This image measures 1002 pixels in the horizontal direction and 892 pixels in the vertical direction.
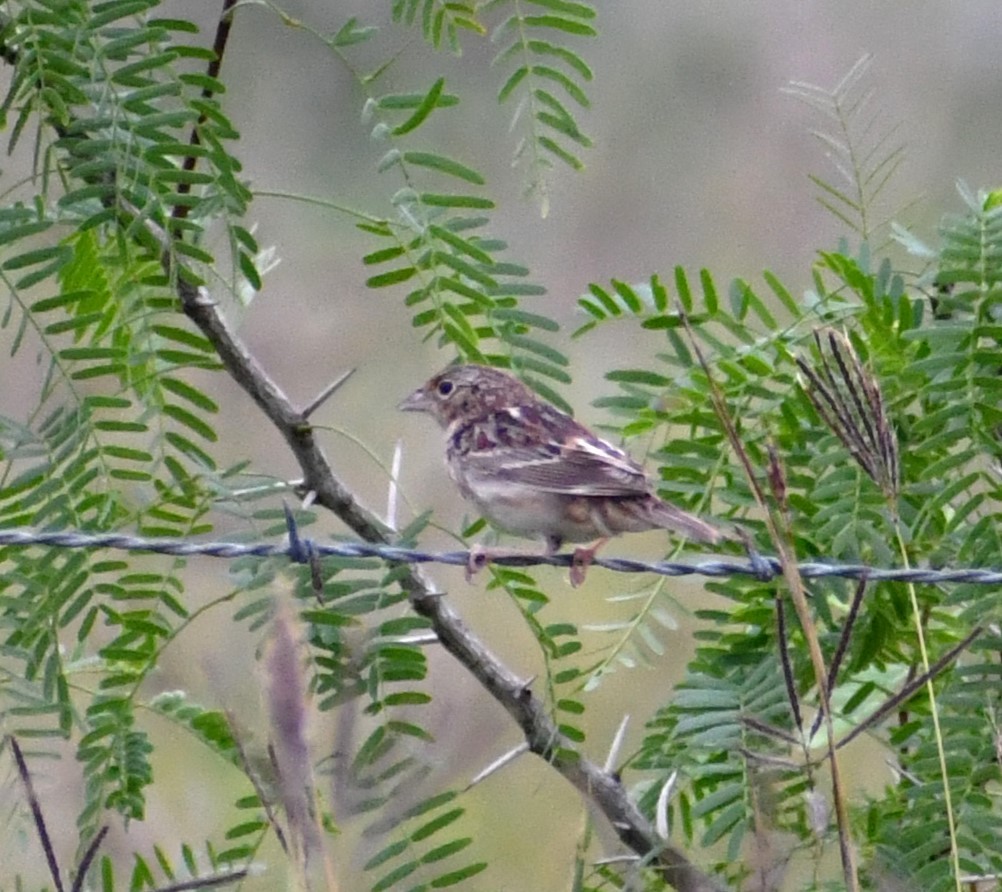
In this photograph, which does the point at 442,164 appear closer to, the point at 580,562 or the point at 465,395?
the point at 580,562

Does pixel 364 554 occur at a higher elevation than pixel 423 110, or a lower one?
lower

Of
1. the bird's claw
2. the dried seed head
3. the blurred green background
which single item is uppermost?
the blurred green background

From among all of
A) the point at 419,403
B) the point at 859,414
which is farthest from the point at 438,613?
the point at 419,403

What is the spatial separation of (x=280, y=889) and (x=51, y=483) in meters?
0.82

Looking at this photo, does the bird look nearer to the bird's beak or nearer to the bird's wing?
the bird's wing

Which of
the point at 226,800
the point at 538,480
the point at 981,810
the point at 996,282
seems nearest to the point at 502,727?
the point at 981,810

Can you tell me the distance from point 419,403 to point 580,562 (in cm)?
145

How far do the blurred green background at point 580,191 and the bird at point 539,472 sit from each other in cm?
278

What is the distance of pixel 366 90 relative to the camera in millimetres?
2752

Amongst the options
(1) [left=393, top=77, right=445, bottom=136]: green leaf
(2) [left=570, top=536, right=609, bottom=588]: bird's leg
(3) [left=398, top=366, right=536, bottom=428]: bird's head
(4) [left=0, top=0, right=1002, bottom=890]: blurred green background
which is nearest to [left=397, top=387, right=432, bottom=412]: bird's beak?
(3) [left=398, top=366, right=536, bottom=428]: bird's head

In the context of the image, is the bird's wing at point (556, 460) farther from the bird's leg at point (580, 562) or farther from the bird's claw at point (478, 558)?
the bird's claw at point (478, 558)

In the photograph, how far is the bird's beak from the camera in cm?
455

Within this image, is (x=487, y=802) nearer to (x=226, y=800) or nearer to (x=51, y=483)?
(x=226, y=800)

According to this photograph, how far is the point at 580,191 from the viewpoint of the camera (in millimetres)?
10305
